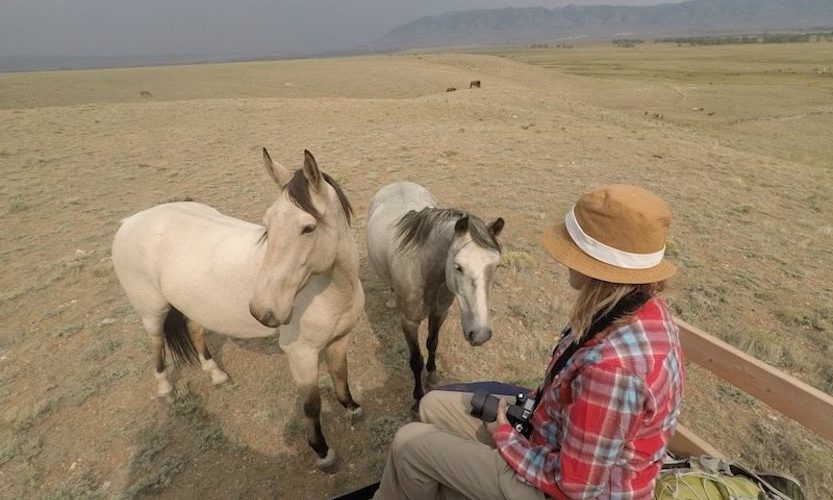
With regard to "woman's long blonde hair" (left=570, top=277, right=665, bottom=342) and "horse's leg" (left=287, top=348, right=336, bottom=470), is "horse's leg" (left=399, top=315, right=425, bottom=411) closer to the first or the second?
"horse's leg" (left=287, top=348, right=336, bottom=470)

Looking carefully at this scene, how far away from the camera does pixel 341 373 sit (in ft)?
12.1

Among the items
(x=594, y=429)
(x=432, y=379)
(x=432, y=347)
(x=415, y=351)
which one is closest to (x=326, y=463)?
(x=415, y=351)

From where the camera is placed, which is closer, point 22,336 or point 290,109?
point 22,336

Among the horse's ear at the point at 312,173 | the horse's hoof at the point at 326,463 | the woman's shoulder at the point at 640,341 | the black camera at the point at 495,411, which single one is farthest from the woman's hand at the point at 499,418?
the horse's hoof at the point at 326,463

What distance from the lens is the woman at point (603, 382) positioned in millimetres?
1551

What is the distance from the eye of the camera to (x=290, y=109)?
19453 mm

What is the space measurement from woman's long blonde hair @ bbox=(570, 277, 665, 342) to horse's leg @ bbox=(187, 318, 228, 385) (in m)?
3.72

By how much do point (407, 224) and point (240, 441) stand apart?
7.98 ft

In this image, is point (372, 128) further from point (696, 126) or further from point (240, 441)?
point (696, 126)

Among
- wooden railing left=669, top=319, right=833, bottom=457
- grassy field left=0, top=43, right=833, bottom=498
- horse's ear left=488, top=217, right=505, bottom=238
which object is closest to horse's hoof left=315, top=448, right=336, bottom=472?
grassy field left=0, top=43, right=833, bottom=498

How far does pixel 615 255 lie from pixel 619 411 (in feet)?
1.95

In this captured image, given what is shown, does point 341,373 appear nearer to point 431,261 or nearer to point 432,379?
point 432,379

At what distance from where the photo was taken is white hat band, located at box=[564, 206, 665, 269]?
1655mm

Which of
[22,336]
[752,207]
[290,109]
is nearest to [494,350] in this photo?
[22,336]
